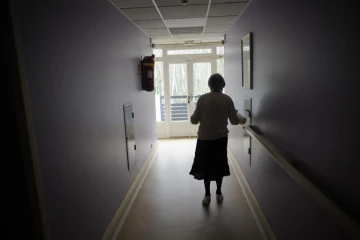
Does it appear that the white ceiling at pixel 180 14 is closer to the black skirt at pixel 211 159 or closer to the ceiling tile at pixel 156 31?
the ceiling tile at pixel 156 31

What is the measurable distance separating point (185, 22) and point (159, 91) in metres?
2.95

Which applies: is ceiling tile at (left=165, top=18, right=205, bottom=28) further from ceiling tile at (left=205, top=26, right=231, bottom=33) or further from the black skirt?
the black skirt

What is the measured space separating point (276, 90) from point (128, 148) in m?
1.95

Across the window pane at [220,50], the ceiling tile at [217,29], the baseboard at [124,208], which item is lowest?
the baseboard at [124,208]

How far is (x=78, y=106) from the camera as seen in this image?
6.07 ft

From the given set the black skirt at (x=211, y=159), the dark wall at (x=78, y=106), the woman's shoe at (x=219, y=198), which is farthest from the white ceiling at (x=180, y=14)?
the woman's shoe at (x=219, y=198)

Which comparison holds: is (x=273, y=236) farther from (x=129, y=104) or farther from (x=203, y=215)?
(x=129, y=104)

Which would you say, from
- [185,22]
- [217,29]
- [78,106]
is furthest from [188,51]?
[78,106]

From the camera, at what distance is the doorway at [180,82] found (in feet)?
21.3

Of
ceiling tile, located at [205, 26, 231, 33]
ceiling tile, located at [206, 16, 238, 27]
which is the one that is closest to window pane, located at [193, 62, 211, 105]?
ceiling tile, located at [205, 26, 231, 33]

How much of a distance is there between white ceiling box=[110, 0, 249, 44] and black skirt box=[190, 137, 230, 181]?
5.34 ft

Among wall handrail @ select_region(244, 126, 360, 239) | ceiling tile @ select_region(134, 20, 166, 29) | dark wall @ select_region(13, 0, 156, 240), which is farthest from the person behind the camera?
ceiling tile @ select_region(134, 20, 166, 29)

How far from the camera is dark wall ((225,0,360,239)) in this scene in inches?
42.3

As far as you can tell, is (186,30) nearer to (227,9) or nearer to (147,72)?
(147,72)
